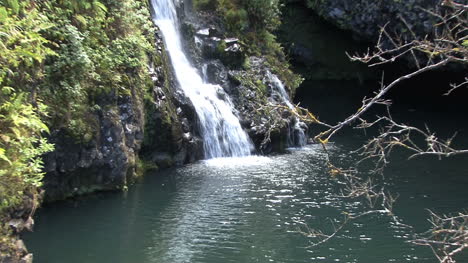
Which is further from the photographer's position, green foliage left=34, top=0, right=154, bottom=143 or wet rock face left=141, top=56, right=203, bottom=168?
wet rock face left=141, top=56, right=203, bottom=168

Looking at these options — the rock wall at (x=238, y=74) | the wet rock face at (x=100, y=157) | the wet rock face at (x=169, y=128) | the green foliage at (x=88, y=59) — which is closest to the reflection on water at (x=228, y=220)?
the wet rock face at (x=100, y=157)

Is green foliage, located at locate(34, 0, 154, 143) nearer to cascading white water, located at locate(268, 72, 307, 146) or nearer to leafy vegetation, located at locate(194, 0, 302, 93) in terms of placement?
cascading white water, located at locate(268, 72, 307, 146)

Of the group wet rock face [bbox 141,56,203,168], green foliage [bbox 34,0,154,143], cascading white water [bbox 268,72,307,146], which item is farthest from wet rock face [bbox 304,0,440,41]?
green foliage [bbox 34,0,154,143]

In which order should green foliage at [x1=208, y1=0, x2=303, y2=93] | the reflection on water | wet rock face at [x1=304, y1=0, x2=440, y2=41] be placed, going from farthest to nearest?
wet rock face at [x1=304, y1=0, x2=440, y2=41] → green foliage at [x1=208, y1=0, x2=303, y2=93] → the reflection on water

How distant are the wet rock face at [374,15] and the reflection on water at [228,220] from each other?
1016 centimetres

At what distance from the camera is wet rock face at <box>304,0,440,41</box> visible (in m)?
23.8

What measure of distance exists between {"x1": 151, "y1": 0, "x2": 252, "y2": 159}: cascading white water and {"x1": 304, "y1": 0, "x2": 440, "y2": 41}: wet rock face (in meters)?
9.33

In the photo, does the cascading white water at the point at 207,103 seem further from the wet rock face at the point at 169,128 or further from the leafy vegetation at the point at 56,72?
the leafy vegetation at the point at 56,72

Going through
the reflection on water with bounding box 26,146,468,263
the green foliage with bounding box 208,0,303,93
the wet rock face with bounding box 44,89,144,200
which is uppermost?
the green foliage with bounding box 208,0,303,93

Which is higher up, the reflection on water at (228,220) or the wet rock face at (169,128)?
the wet rock face at (169,128)

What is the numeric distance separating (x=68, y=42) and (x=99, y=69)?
1.52 meters

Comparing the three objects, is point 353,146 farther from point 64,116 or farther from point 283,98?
point 64,116

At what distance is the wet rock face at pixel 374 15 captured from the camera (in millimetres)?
23750

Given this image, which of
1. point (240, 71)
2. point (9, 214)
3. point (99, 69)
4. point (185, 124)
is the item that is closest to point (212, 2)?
point (240, 71)
